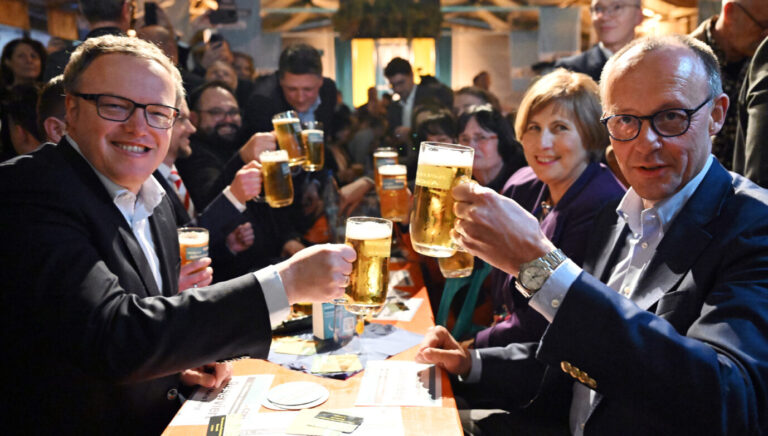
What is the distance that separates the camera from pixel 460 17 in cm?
463

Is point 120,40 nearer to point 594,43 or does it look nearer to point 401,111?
point 401,111

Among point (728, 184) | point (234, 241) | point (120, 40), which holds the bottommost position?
point (234, 241)

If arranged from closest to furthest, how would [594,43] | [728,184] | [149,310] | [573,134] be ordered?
[149,310] < [728,184] < [573,134] < [594,43]

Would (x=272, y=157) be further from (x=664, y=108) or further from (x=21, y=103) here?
(x=21, y=103)

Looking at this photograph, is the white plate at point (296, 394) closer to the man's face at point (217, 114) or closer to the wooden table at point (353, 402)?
the wooden table at point (353, 402)

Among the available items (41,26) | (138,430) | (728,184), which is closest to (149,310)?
(138,430)

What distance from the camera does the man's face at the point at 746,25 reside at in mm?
2596

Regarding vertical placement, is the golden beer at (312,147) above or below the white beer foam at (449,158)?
below

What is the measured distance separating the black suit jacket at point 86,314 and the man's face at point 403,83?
3276 millimetres

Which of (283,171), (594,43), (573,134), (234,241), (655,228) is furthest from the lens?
(594,43)

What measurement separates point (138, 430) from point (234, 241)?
86.1 inches

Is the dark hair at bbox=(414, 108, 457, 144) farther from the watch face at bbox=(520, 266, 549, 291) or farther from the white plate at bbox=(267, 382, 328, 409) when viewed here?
the watch face at bbox=(520, 266, 549, 291)

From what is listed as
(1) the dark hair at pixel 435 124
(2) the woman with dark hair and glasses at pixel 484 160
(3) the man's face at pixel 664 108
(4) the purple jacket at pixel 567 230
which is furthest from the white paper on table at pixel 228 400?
(1) the dark hair at pixel 435 124

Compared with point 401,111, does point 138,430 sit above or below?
below
